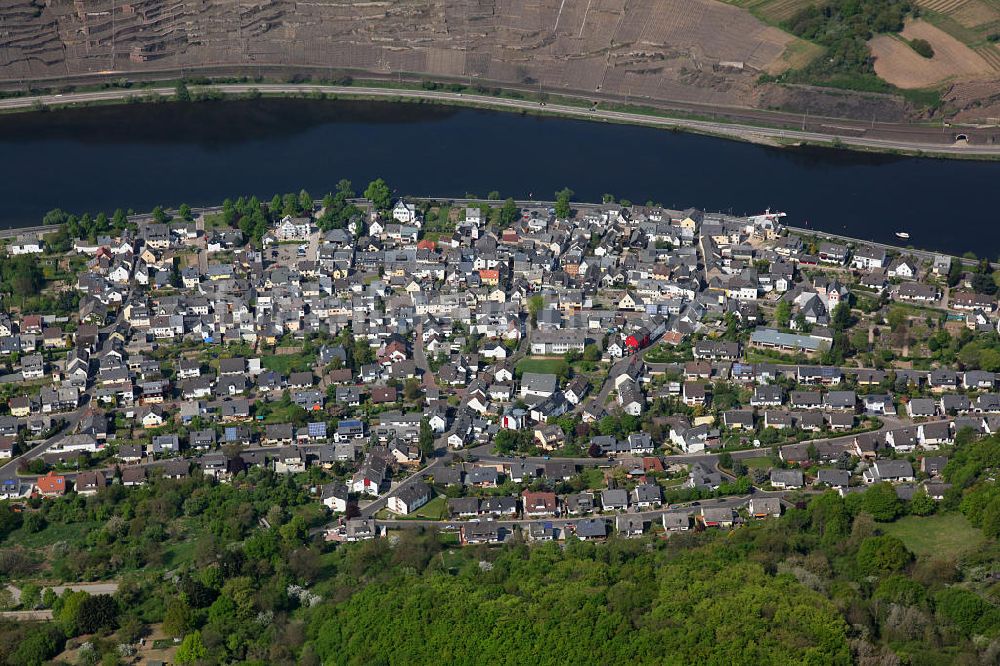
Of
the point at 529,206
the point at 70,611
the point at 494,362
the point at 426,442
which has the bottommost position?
the point at 70,611

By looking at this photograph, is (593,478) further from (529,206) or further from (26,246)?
(26,246)

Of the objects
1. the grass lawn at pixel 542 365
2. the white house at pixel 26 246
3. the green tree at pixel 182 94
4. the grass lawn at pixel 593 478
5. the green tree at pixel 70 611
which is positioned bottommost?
the green tree at pixel 70 611

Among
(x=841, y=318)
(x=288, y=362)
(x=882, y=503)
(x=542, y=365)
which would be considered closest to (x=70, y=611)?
(x=288, y=362)

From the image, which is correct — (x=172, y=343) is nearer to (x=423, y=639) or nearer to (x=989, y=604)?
(x=423, y=639)

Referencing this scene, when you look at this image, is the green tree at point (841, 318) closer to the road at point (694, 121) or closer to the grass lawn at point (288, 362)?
the grass lawn at point (288, 362)

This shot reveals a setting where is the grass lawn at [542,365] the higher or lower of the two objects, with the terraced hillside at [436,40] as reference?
lower

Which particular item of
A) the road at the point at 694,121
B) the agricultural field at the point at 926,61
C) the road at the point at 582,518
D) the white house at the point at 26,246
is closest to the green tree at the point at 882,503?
the road at the point at 582,518

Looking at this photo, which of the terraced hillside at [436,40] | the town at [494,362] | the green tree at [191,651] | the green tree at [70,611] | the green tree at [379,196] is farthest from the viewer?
the terraced hillside at [436,40]
